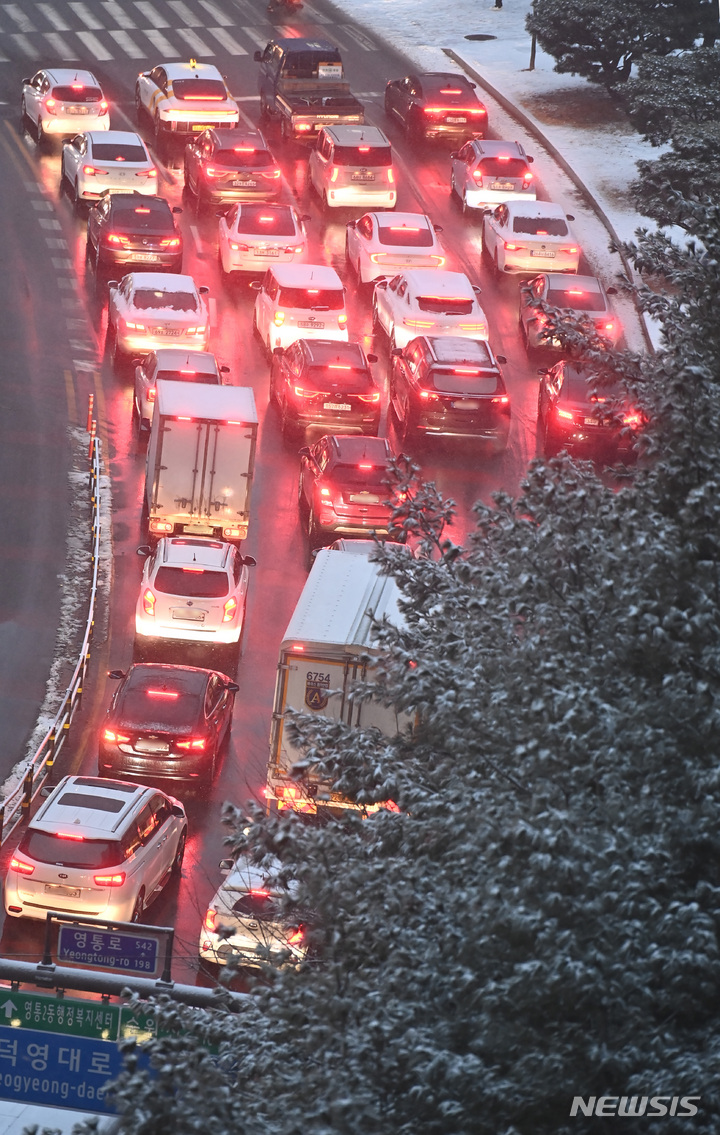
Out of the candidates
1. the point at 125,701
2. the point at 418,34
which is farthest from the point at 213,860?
the point at 418,34

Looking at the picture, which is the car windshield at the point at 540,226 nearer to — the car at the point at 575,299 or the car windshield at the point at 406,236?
the car windshield at the point at 406,236

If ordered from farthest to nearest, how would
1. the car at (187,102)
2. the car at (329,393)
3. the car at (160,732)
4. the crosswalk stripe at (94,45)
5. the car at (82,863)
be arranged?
the crosswalk stripe at (94,45)
the car at (187,102)
the car at (329,393)
the car at (160,732)
the car at (82,863)

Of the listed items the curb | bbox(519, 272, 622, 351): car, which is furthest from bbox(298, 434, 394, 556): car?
the curb

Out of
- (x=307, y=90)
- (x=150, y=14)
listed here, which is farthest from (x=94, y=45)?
(x=307, y=90)

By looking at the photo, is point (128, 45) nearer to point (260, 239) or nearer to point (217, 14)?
point (217, 14)

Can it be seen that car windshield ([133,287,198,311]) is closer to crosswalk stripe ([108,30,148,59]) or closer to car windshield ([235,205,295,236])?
car windshield ([235,205,295,236])

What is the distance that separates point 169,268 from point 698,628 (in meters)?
28.1

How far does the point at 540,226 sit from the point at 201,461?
14394 mm

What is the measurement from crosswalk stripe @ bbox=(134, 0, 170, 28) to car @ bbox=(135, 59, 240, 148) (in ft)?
31.6

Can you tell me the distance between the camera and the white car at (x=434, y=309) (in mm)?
33062

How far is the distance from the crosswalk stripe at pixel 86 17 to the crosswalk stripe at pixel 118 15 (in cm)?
59

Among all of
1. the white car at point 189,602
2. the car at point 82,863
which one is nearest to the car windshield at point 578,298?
the white car at point 189,602

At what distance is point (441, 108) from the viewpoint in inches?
1789

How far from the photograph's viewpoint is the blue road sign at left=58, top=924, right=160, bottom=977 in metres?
14.3
